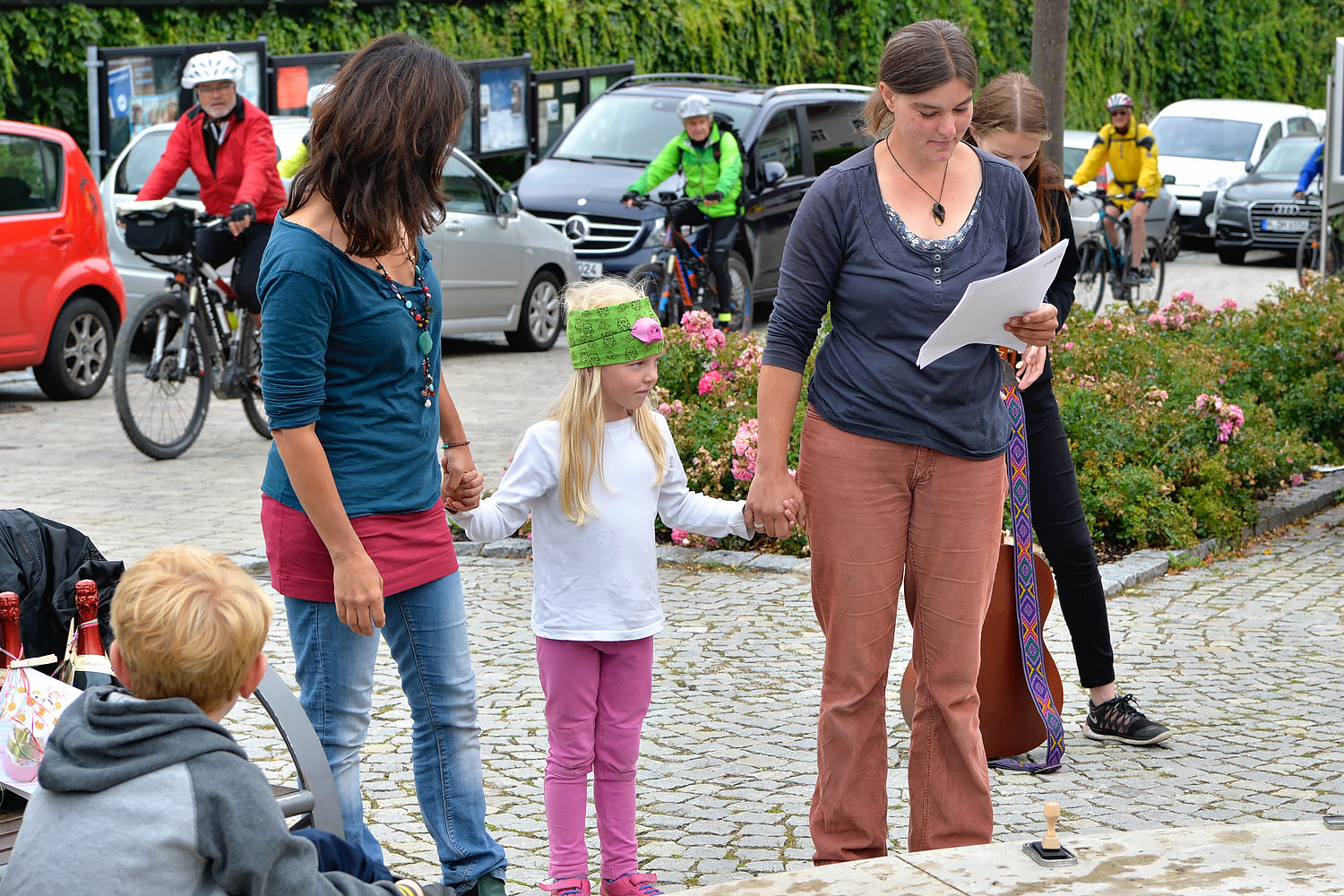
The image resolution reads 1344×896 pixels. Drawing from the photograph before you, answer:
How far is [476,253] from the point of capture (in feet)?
43.8

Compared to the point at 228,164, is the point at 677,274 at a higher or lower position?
lower

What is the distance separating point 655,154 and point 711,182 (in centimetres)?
213

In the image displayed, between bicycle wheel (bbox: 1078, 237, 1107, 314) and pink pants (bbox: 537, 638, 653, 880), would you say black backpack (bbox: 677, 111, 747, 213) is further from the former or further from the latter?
pink pants (bbox: 537, 638, 653, 880)

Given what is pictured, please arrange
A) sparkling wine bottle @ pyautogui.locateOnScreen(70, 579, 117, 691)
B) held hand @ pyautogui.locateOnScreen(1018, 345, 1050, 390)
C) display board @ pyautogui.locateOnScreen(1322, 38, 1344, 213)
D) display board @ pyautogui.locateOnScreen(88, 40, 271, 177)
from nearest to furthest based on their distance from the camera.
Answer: sparkling wine bottle @ pyautogui.locateOnScreen(70, 579, 117, 691), held hand @ pyautogui.locateOnScreen(1018, 345, 1050, 390), display board @ pyautogui.locateOnScreen(1322, 38, 1344, 213), display board @ pyautogui.locateOnScreen(88, 40, 271, 177)

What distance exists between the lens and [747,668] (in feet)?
18.9

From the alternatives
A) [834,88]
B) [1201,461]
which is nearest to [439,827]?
[1201,461]

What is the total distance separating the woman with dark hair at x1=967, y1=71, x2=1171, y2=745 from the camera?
4312 millimetres

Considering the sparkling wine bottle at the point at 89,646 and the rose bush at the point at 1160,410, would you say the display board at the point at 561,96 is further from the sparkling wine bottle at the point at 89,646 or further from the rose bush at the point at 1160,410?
the sparkling wine bottle at the point at 89,646

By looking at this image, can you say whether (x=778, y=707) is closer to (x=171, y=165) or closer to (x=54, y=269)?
(x=171, y=165)

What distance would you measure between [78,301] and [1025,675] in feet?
28.3

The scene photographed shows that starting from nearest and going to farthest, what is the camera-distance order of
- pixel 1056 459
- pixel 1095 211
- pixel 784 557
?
1. pixel 1056 459
2. pixel 784 557
3. pixel 1095 211

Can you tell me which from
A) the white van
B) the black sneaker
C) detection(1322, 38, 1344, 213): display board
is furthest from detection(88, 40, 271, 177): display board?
the white van

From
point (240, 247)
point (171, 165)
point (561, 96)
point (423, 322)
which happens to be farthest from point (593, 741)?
point (561, 96)

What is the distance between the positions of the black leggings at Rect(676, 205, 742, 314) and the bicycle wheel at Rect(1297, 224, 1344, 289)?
4422 mm
